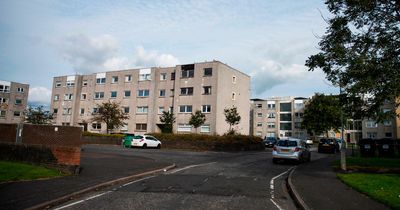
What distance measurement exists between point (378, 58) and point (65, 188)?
12505mm

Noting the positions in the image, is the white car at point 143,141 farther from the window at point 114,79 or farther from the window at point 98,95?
the window at point 98,95

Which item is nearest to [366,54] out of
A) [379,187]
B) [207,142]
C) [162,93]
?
[379,187]

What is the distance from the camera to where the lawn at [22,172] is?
1064 cm

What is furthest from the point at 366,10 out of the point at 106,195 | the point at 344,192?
the point at 106,195

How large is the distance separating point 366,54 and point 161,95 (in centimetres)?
4159

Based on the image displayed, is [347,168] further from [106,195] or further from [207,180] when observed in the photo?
[106,195]

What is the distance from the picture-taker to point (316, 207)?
787 centimetres

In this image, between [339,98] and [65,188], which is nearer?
[65,188]

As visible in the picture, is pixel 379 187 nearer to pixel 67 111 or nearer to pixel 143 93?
pixel 143 93

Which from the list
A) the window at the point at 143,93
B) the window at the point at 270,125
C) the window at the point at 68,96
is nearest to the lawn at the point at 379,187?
the window at the point at 143,93

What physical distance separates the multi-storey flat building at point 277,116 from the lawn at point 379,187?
7877cm

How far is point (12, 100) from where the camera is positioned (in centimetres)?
8544

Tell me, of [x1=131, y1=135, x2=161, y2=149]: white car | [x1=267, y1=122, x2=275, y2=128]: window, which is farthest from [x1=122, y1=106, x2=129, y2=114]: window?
[x1=267, y1=122, x2=275, y2=128]: window

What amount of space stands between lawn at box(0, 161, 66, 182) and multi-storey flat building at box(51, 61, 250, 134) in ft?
113
